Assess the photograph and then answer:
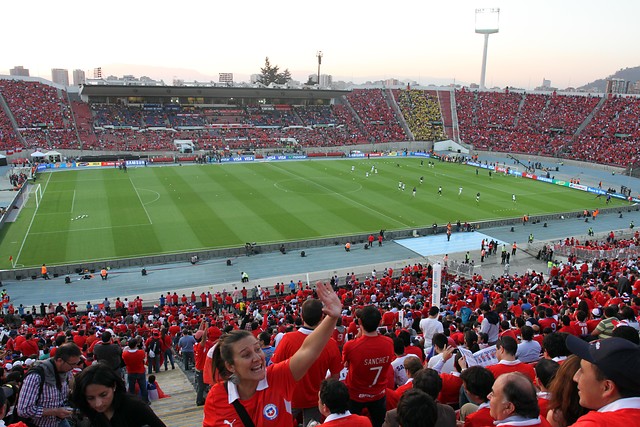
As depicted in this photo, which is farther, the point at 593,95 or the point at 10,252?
the point at 593,95

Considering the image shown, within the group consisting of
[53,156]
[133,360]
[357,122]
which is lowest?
[53,156]

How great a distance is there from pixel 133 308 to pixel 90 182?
3256cm

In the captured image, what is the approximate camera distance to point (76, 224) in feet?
123

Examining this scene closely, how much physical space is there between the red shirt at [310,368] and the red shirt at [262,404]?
1870mm

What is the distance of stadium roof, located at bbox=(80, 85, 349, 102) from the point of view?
78.2 m

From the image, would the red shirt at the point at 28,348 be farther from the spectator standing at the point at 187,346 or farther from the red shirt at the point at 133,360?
the red shirt at the point at 133,360

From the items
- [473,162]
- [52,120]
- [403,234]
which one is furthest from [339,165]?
[52,120]

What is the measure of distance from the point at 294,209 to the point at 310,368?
36840mm

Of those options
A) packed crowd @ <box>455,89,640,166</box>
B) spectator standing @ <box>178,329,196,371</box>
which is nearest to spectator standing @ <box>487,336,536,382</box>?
spectator standing @ <box>178,329,196,371</box>

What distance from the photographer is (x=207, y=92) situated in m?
84.1

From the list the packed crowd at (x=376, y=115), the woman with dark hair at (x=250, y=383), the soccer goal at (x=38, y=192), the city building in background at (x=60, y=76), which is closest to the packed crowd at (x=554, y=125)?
the packed crowd at (x=376, y=115)

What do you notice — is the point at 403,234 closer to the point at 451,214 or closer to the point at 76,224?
the point at 451,214

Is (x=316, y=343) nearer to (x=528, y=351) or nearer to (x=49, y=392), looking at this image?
(x=49, y=392)

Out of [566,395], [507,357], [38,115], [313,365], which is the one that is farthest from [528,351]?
[38,115]
